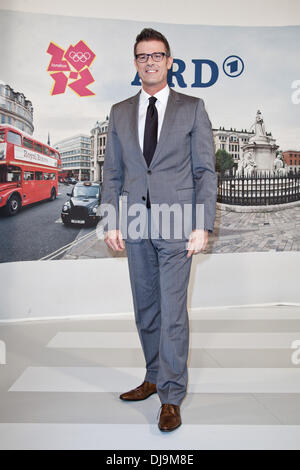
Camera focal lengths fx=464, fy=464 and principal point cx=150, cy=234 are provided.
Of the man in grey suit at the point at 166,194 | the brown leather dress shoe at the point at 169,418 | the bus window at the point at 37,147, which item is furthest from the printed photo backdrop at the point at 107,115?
the brown leather dress shoe at the point at 169,418

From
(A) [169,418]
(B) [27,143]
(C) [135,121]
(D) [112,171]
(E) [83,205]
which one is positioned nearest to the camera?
(A) [169,418]

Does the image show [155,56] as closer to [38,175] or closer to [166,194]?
[166,194]

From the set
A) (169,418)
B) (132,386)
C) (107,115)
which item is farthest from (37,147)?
(169,418)

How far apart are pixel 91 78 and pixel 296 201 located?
89.8 inches

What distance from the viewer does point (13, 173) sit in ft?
12.7

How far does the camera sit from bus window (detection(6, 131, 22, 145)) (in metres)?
3.83

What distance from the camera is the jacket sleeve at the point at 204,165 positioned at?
2027 mm

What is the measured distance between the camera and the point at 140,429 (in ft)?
6.61

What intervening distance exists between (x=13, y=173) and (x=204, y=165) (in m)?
2.31

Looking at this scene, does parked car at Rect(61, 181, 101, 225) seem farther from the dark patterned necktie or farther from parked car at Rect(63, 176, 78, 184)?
the dark patterned necktie

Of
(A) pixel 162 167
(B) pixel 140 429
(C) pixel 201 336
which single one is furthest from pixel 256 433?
→ (C) pixel 201 336

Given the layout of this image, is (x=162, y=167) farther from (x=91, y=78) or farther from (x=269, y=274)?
(x=269, y=274)

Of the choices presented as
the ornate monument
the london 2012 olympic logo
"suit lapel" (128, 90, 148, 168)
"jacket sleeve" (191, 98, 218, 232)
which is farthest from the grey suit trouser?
the ornate monument

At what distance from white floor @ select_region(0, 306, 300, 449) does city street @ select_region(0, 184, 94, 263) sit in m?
0.59
